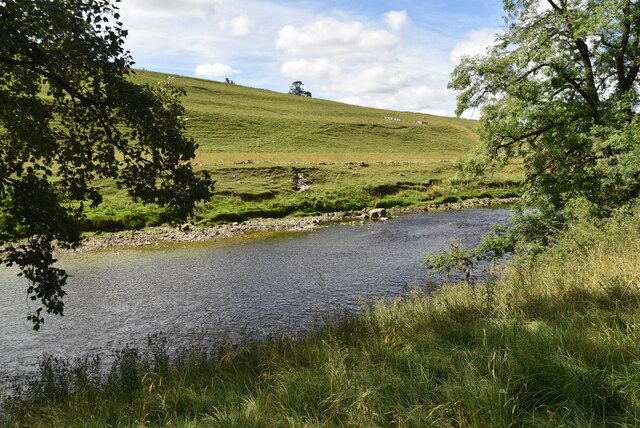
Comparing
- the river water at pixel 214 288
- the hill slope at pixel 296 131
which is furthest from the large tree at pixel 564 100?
the hill slope at pixel 296 131

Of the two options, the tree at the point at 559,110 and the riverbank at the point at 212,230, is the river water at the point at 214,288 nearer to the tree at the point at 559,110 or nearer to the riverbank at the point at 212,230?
the riverbank at the point at 212,230

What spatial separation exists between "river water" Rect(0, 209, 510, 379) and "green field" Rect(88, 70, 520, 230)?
13.4 feet

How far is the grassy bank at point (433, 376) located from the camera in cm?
384

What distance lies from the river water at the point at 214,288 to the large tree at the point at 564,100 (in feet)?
20.4

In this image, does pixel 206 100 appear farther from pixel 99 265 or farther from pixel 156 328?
pixel 156 328

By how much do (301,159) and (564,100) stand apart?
4642 centimetres

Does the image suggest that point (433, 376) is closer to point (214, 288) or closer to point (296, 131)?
point (214, 288)

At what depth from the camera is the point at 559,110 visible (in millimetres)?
13898

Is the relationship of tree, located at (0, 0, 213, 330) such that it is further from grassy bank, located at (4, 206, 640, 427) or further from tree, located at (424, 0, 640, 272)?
tree, located at (424, 0, 640, 272)

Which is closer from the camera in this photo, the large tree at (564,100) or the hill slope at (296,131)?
the large tree at (564,100)

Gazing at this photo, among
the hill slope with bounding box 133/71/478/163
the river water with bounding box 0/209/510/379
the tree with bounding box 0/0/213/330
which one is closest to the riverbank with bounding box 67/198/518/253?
the river water with bounding box 0/209/510/379

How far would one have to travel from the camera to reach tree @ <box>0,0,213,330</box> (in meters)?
6.91

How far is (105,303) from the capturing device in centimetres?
1552

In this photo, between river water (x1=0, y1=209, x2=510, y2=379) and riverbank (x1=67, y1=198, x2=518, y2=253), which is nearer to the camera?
river water (x1=0, y1=209, x2=510, y2=379)
